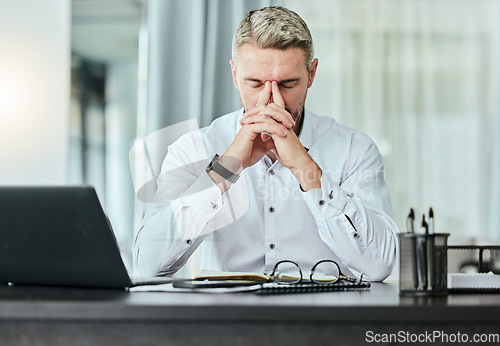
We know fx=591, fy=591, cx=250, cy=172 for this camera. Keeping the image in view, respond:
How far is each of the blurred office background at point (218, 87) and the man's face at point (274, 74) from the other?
1.09 m

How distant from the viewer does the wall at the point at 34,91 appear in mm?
3314

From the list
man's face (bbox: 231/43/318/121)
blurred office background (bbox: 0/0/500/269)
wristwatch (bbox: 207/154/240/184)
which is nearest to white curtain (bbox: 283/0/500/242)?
blurred office background (bbox: 0/0/500/269)

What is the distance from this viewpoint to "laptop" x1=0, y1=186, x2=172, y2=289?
37.3 inches

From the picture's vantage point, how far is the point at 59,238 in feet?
3.24

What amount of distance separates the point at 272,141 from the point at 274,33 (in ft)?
1.32

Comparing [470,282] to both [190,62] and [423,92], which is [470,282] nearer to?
[190,62]

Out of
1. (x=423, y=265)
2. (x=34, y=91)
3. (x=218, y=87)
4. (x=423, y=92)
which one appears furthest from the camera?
(x=423, y=92)

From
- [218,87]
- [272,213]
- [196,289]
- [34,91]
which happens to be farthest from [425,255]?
[34,91]

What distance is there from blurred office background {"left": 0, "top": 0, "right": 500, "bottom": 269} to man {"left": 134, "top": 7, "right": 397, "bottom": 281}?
1021 millimetres

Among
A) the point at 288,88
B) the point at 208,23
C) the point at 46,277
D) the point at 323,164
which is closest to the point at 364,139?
the point at 323,164

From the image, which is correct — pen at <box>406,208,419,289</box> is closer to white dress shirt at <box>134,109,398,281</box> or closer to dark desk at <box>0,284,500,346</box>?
dark desk at <box>0,284,500,346</box>

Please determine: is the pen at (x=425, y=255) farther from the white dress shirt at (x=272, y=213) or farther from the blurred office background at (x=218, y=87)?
the blurred office background at (x=218, y=87)

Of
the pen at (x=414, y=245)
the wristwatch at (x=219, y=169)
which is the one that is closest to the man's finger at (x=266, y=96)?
the wristwatch at (x=219, y=169)

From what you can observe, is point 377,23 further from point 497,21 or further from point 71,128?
point 71,128
